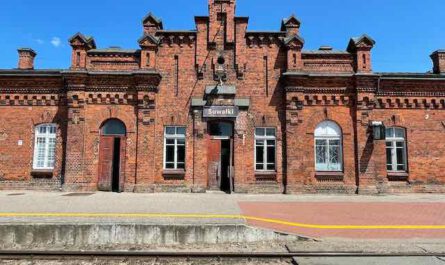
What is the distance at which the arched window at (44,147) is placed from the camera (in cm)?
1669

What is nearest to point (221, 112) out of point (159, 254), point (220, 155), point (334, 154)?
point (220, 155)

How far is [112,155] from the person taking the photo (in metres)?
16.5

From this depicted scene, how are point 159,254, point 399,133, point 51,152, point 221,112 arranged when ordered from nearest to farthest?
point 159,254 < point 221,112 < point 51,152 < point 399,133

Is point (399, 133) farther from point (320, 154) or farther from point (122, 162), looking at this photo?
point (122, 162)

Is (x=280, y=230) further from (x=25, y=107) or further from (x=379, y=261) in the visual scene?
(x=25, y=107)

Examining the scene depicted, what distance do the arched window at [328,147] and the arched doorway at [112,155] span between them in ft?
29.9

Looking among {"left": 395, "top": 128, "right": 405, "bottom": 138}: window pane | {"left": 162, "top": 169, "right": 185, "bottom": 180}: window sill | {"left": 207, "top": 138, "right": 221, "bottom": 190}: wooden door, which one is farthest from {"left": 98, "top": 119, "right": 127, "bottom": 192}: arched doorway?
{"left": 395, "top": 128, "right": 405, "bottom": 138}: window pane

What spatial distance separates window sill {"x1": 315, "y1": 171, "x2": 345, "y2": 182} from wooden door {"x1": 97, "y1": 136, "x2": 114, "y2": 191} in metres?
9.60

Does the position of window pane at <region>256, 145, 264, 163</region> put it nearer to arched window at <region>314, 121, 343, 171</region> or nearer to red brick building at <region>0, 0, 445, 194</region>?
red brick building at <region>0, 0, 445, 194</region>

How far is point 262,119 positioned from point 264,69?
2443 millimetres

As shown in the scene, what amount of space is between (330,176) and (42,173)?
43.9 feet

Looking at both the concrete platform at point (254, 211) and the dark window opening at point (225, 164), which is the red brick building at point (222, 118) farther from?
the concrete platform at point (254, 211)

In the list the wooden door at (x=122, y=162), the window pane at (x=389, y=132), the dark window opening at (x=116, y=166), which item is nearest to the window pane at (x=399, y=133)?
the window pane at (x=389, y=132)

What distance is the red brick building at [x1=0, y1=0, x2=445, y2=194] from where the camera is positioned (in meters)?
16.2
